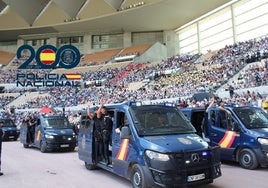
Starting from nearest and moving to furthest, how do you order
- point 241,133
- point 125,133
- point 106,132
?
point 125,133 → point 106,132 → point 241,133

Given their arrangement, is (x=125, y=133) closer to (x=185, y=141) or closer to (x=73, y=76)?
(x=185, y=141)

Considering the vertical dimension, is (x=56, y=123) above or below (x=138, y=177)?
above

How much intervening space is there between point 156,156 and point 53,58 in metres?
55.1

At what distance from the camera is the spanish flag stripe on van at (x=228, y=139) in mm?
9891

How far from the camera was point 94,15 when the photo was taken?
65375mm

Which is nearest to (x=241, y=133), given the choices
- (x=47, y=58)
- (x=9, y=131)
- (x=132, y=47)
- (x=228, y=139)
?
(x=228, y=139)

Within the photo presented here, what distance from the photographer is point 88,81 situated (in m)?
58.1

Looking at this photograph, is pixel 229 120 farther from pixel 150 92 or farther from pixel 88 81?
pixel 88 81

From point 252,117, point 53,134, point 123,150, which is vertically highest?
point 252,117

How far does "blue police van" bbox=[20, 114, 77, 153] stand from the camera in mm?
15281

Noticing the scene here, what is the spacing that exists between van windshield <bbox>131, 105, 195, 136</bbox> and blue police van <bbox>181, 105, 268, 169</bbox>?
1.57m

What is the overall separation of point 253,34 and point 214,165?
44248mm

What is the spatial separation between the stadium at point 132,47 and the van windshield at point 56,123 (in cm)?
1413

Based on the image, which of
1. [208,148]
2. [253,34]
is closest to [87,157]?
[208,148]
